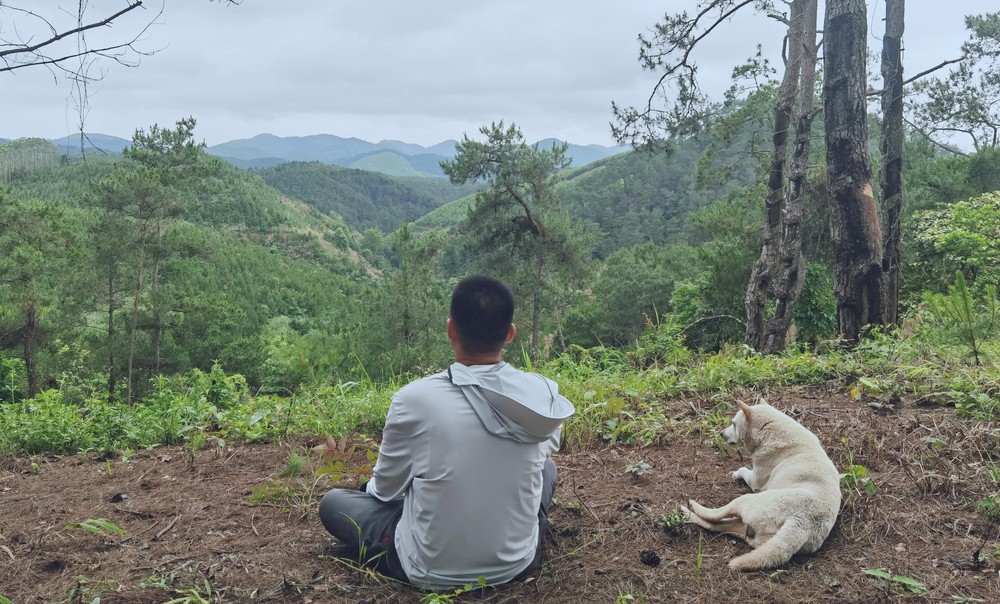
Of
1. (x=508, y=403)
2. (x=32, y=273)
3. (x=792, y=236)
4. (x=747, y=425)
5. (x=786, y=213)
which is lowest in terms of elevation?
(x=747, y=425)

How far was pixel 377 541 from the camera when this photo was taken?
237 centimetres

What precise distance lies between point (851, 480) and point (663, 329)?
14.3ft

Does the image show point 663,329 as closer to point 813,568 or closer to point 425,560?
point 813,568

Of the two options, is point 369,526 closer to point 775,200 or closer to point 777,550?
point 777,550

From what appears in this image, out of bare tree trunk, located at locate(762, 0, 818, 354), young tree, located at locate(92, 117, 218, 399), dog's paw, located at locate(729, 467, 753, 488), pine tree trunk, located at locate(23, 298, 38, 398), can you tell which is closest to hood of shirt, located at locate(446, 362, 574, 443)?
dog's paw, located at locate(729, 467, 753, 488)

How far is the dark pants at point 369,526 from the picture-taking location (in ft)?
7.68

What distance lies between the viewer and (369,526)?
7.80 ft

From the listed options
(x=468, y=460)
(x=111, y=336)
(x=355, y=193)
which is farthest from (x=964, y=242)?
(x=355, y=193)

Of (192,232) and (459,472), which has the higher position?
(192,232)

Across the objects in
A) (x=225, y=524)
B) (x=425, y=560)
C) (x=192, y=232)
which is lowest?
(x=225, y=524)

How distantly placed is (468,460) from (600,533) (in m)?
0.88

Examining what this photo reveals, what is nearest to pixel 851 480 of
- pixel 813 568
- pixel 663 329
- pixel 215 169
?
pixel 813 568

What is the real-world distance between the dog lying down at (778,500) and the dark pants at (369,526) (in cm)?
76

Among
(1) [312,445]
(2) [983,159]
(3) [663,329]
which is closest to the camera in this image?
(1) [312,445]
